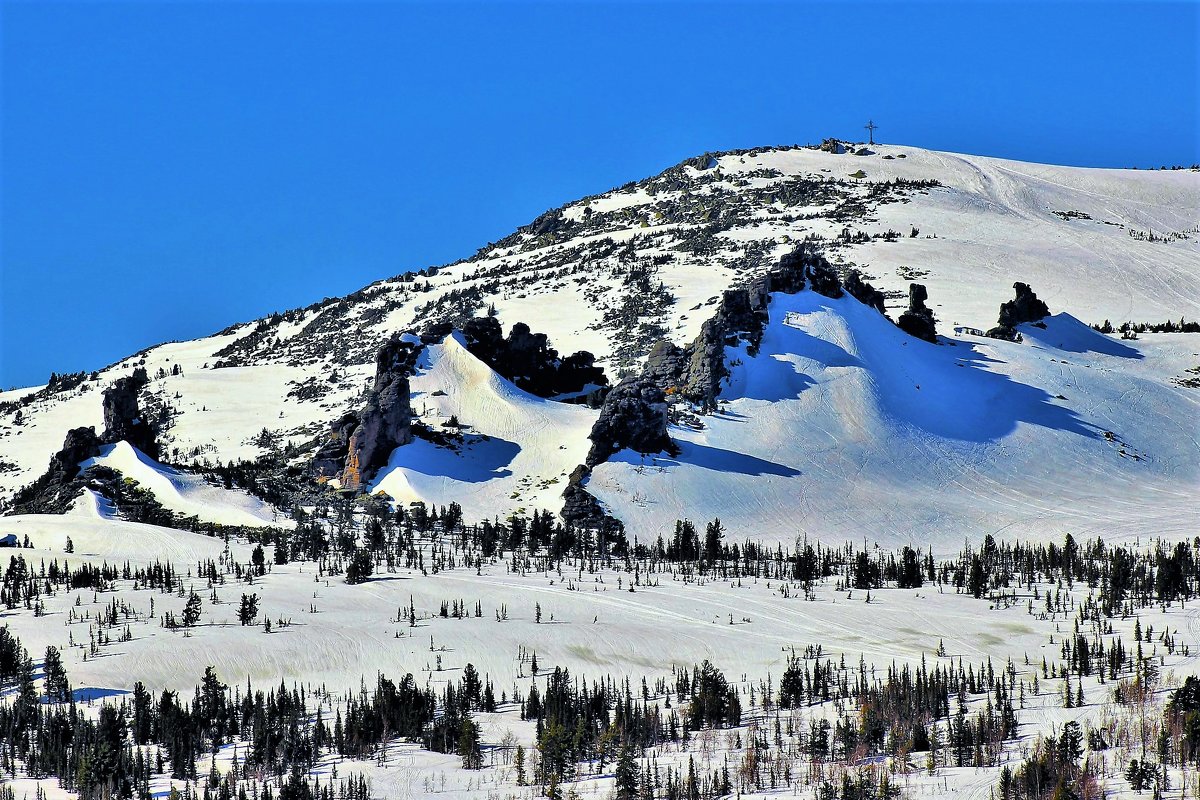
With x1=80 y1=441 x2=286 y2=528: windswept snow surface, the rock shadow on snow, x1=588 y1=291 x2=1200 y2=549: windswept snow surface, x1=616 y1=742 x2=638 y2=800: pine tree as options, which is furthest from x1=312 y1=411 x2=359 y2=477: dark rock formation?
x1=616 y1=742 x2=638 y2=800: pine tree

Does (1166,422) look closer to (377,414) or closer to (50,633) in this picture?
(377,414)

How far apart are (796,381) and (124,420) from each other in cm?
3229

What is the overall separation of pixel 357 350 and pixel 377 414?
40650 millimetres

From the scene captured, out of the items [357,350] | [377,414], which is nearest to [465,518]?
[377,414]

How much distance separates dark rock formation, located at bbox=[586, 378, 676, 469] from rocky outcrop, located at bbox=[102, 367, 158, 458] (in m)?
20.9

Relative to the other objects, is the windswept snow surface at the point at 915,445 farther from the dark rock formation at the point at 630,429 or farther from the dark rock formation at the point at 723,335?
the dark rock formation at the point at 723,335

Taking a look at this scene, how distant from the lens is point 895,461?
7181 centimetres

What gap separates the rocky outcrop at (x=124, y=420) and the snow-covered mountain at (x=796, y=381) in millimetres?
1869

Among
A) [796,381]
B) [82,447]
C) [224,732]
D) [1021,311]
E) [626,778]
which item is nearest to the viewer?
[626,778]

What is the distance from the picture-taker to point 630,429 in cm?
6950

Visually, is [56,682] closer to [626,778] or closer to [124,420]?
[626,778]

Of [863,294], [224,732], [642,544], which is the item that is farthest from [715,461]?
[224,732]

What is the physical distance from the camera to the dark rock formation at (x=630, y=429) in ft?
228

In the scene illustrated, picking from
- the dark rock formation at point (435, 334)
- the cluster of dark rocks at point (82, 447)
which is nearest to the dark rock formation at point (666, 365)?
the dark rock formation at point (435, 334)
